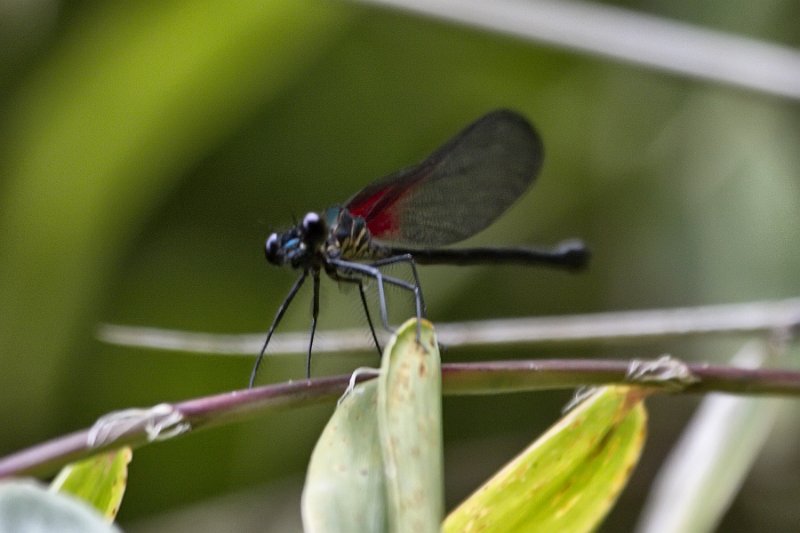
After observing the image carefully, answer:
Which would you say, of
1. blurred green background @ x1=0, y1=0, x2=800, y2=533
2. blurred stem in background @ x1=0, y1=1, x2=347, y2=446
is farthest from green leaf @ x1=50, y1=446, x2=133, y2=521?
blurred stem in background @ x1=0, y1=1, x2=347, y2=446

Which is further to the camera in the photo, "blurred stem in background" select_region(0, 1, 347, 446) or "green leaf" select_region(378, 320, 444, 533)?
"blurred stem in background" select_region(0, 1, 347, 446)

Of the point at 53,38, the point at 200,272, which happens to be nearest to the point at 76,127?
the point at 53,38

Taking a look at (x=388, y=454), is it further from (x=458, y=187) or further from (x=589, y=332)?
(x=458, y=187)

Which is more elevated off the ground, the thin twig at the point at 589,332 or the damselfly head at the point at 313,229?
the damselfly head at the point at 313,229

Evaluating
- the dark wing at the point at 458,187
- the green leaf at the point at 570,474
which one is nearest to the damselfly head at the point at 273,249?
the dark wing at the point at 458,187

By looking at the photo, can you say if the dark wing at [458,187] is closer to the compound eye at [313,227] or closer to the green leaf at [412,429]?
the compound eye at [313,227]

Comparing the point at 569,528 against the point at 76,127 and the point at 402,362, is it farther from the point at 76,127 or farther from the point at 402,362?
the point at 76,127

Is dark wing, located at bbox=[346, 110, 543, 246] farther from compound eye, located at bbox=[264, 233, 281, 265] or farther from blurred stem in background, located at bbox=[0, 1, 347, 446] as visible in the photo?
blurred stem in background, located at bbox=[0, 1, 347, 446]
